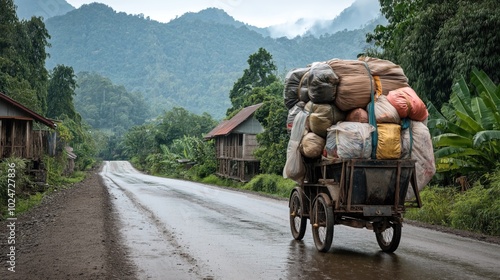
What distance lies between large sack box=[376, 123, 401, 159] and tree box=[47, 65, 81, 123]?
66859 mm

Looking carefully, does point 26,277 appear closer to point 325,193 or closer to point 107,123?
point 325,193

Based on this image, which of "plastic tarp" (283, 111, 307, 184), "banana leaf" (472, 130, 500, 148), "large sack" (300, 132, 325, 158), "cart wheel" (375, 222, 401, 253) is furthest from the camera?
"banana leaf" (472, 130, 500, 148)

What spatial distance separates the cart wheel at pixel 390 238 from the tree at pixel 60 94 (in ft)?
217

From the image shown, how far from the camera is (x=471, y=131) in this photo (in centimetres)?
1482

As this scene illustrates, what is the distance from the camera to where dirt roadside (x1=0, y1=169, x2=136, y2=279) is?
7.20 m

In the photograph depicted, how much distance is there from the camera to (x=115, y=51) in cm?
19162

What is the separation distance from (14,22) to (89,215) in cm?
4041

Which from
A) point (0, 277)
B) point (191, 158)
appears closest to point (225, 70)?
→ point (191, 158)

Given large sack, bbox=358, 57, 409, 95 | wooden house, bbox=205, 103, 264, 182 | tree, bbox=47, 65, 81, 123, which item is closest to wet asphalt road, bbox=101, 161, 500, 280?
large sack, bbox=358, 57, 409, 95

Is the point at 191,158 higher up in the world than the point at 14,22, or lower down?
lower down

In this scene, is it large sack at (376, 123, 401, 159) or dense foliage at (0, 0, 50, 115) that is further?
dense foliage at (0, 0, 50, 115)

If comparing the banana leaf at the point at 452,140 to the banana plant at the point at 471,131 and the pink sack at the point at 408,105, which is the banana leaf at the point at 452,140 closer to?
the banana plant at the point at 471,131

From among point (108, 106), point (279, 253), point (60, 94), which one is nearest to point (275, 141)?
point (279, 253)

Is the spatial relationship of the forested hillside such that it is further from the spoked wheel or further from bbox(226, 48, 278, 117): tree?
the spoked wheel
